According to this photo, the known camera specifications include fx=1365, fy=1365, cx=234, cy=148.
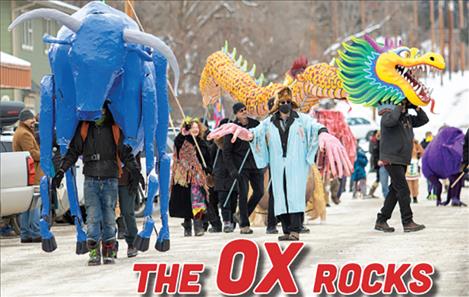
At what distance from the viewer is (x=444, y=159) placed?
1008 inches

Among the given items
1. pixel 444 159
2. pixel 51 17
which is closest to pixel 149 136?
pixel 51 17

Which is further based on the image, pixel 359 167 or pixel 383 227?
pixel 359 167

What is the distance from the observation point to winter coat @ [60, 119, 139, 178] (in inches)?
518

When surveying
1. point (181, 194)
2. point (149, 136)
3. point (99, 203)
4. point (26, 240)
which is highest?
point (149, 136)

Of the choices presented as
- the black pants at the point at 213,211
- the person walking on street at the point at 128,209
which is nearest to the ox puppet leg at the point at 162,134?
the person walking on street at the point at 128,209

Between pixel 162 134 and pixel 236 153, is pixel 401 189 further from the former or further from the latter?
pixel 162 134

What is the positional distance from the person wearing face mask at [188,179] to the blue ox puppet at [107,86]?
5.42 meters

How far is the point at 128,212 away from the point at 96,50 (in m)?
3.44

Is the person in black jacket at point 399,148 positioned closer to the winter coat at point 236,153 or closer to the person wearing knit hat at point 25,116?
the winter coat at point 236,153

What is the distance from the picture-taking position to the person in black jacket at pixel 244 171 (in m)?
18.4

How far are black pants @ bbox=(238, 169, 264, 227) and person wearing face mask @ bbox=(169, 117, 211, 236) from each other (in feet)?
1.86

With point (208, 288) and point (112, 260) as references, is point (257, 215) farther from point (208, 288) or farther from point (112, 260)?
point (208, 288)

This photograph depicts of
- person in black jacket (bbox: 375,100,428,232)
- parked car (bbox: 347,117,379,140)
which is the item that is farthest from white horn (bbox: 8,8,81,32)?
parked car (bbox: 347,117,379,140)

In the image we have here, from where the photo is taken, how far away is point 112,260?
14242 mm
